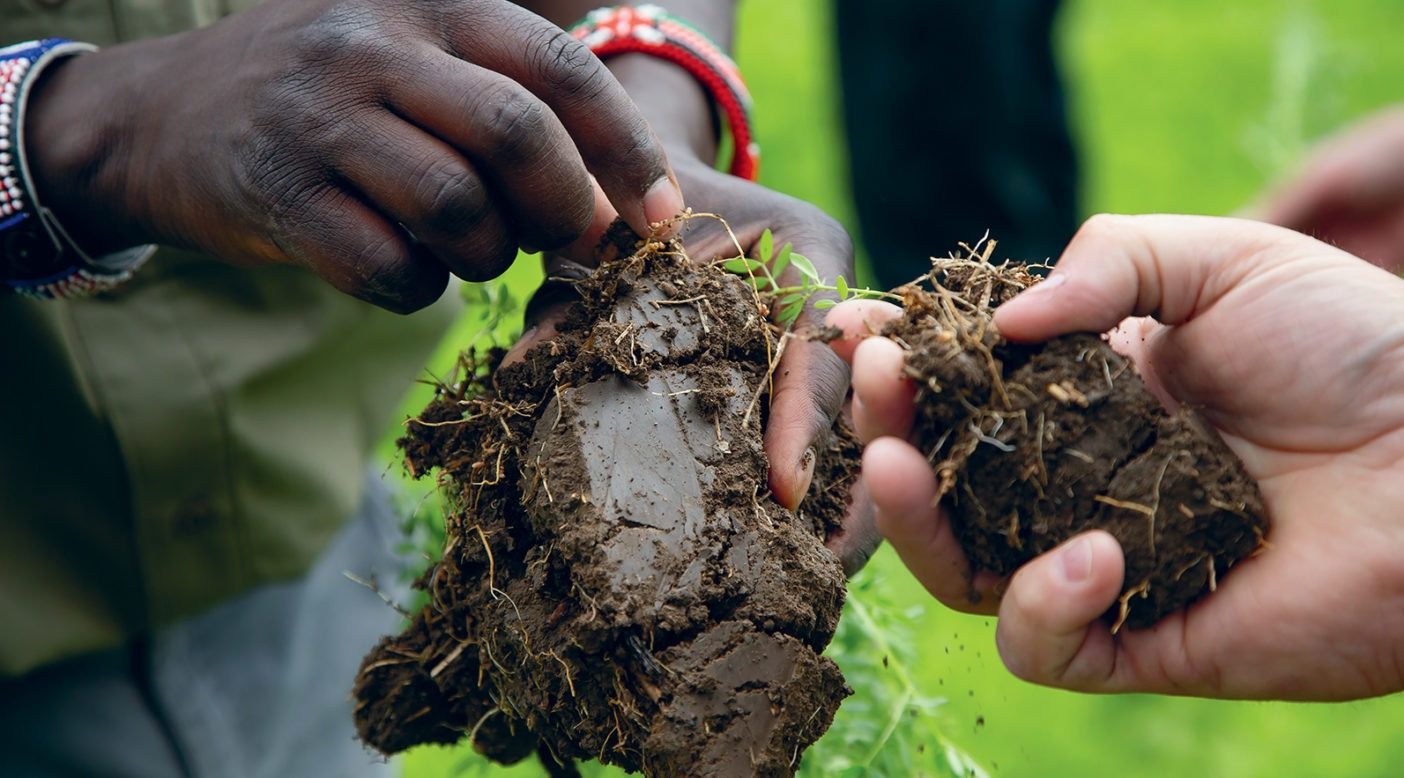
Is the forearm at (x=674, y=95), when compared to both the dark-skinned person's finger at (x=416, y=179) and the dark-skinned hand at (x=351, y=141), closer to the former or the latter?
the dark-skinned hand at (x=351, y=141)

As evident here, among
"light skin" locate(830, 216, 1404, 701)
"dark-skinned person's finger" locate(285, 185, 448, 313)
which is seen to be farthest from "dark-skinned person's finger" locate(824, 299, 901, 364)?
"dark-skinned person's finger" locate(285, 185, 448, 313)

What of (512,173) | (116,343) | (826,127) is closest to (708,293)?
(512,173)

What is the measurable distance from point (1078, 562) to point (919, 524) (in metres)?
0.27

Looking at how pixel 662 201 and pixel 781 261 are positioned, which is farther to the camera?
pixel 781 261

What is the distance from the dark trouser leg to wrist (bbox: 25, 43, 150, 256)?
16.0 feet

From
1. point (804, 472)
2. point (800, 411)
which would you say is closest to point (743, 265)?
point (800, 411)

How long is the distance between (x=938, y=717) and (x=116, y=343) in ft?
6.42

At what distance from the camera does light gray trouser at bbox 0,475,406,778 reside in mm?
2561

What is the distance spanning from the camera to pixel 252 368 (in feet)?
8.50

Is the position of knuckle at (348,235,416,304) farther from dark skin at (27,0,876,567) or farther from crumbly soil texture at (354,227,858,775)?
crumbly soil texture at (354,227,858,775)

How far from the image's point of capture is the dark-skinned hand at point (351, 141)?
183 cm

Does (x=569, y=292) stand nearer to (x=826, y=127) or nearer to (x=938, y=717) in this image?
(x=938, y=717)

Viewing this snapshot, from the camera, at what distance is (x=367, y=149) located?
1822 millimetres

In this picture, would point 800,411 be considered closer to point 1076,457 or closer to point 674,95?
point 1076,457
